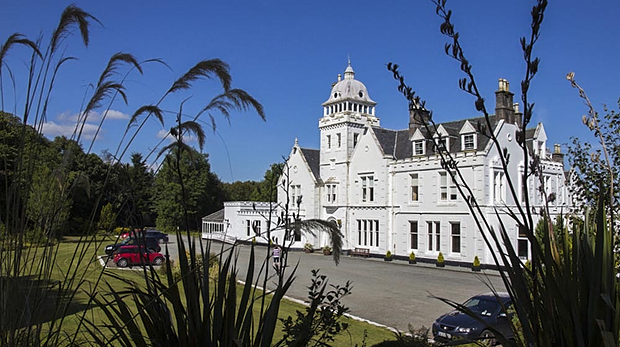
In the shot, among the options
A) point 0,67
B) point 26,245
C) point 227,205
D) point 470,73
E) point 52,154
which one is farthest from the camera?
point 227,205

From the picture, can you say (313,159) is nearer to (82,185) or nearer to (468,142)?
(468,142)

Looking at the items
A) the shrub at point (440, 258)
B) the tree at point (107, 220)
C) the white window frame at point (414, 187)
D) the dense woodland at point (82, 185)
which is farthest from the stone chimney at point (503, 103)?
the tree at point (107, 220)

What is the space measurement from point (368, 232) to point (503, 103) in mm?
10640

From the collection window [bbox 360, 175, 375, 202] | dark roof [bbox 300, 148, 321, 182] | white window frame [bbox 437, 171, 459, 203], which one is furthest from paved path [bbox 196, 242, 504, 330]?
dark roof [bbox 300, 148, 321, 182]

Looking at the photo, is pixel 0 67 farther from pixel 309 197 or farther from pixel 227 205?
pixel 227 205

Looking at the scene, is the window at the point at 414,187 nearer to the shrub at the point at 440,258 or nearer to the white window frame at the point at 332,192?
the shrub at the point at 440,258

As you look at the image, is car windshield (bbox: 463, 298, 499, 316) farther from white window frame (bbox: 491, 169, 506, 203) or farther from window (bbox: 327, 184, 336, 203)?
window (bbox: 327, 184, 336, 203)

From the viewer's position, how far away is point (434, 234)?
1048 inches

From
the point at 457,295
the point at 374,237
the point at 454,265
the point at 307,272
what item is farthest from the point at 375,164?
the point at 457,295

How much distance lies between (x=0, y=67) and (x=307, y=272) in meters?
19.5

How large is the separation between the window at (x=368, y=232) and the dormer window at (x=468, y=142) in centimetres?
693

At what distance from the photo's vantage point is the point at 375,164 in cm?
3012

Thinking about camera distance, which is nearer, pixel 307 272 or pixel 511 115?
pixel 307 272

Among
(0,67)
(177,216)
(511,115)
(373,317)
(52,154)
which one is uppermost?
(511,115)
